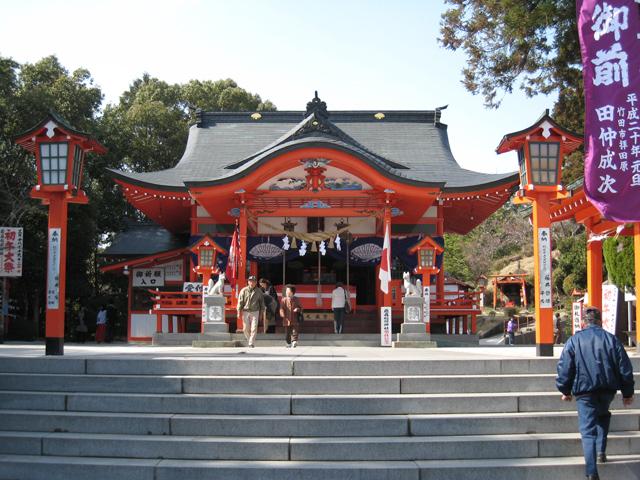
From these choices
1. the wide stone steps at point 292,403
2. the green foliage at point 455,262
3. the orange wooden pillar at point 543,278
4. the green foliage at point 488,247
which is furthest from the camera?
the green foliage at point 488,247

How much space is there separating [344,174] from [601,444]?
11.4m

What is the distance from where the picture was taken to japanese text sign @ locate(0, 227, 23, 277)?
60.7 ft

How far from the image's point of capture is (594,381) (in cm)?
623

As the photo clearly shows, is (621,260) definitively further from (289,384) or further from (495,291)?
(495,291)

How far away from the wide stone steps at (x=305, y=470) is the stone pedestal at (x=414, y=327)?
8.32m

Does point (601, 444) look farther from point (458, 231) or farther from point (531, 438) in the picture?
point (458, 231)

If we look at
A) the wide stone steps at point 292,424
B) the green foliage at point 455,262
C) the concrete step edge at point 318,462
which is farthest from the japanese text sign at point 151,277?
the green foliage at point 455,262

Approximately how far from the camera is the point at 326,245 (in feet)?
63.8

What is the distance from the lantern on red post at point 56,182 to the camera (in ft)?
33.6

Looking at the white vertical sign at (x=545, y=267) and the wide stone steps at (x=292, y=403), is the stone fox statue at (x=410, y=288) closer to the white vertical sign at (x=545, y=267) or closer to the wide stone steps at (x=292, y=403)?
the white vertical sign at (x=545, y=267)

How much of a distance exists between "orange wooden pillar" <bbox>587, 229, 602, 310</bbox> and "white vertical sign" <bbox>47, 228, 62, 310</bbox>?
10.7 m

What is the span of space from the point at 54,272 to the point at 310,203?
8397 millimetres

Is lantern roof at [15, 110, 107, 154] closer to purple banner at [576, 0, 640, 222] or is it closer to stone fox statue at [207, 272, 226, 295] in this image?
stone fox statue at [207, 272, 226, 295]

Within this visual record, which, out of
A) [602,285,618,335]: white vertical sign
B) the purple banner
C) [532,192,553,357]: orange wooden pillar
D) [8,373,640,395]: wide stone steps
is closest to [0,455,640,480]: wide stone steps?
[8,373,640,395]: wide stone steps
